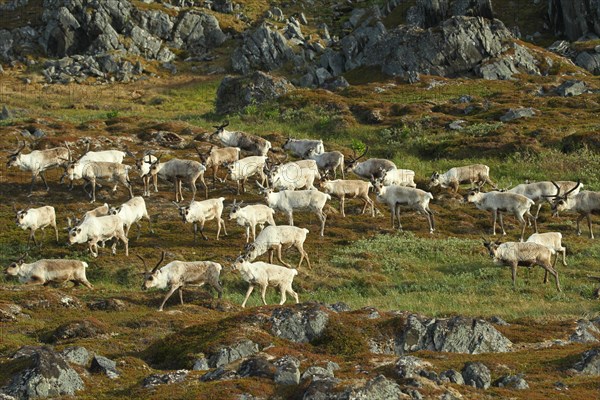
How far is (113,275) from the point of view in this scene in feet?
90.3

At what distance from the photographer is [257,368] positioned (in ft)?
44.3

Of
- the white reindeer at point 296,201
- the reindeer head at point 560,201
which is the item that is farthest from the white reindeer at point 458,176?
the white reindeer at point 296,201

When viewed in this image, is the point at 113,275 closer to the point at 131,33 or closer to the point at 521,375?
the point at 521,375

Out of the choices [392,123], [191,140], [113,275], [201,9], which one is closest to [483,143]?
[392,123]

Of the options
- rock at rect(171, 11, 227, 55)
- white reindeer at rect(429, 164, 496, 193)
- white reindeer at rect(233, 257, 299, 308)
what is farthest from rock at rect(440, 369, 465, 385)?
rock at rect(171, 11, 227, 55)

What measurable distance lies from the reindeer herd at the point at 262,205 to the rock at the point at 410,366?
31.4ft

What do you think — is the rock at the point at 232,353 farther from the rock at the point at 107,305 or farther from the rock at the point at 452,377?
the rock at the point at 107,305

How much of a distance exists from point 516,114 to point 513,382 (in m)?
46.7

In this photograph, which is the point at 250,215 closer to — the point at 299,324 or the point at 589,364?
the point at 299,324

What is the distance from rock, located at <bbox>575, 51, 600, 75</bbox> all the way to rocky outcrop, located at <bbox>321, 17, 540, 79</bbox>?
25.0ft

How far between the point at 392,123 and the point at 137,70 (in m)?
53.4

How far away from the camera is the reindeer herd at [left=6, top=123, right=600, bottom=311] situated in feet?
82.2

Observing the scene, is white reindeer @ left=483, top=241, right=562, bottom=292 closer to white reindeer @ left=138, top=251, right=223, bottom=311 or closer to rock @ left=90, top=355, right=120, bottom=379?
white reindeer @ left=138, top=251, right=223, bottom=311

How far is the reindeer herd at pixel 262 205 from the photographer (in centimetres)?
2506
